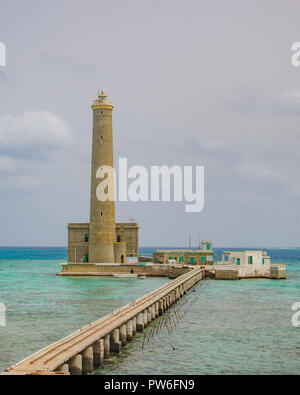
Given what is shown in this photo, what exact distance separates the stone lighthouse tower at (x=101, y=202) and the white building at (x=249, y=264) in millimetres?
13143

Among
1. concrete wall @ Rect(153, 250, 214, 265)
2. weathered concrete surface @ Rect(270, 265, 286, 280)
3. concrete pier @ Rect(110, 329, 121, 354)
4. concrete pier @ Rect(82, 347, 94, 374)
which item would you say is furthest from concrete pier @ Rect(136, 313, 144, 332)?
concrete wall @ Rect(153, 250, 214, 265)

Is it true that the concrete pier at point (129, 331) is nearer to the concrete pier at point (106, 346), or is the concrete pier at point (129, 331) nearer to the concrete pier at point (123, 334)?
the concrete pier at point (123, 334)

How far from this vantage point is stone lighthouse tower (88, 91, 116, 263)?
64.1m

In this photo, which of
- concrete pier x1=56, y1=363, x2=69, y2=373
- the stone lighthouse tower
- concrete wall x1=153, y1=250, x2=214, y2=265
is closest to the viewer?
concrete pier x1=56, y1=363, x2=69, y2=373

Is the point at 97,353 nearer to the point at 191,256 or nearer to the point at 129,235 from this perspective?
the point at 129,235

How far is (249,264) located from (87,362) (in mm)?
47157

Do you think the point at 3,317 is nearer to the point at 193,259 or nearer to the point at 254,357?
the point at 254,357

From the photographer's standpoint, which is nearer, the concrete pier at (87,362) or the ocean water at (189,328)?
the concrete pier at (87,362)

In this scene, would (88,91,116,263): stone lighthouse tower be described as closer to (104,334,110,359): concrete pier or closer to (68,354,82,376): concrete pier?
(104,334,110,359): concrete pier

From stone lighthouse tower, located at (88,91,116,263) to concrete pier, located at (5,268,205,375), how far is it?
31.1 m

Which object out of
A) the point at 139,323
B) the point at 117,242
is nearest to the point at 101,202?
the point at 117,242

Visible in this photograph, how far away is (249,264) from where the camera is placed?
65.8 meters

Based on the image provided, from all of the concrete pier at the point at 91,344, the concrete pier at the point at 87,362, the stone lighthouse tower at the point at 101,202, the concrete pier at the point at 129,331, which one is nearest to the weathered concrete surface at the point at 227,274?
the stone lighthouse tower at the point at 101,202

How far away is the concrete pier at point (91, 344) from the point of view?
1756cm
